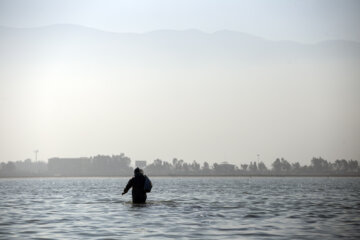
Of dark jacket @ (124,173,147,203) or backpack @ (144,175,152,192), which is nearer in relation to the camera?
dark jacket @ (124,173,147,203)

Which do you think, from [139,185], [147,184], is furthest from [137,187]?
[147,184]

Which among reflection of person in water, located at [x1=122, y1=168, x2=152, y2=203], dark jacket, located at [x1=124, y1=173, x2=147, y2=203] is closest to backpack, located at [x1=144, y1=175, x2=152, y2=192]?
reflection of person in water, located at [x1=122, y1=168, x2=152, y2=203]

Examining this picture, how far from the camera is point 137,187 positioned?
38469mm

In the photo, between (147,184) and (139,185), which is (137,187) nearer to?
(139,185)

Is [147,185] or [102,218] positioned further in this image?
[147,185]

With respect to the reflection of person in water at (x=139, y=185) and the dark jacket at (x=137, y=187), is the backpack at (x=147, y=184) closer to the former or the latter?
the reflection of person in water at (x=139, y=185)

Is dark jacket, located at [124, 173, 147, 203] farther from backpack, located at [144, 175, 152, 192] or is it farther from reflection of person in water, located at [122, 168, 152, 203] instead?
backpack, located at [144, 175, 152, 192]

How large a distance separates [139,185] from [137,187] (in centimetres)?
36

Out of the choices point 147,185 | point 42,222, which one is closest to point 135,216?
point 42,222

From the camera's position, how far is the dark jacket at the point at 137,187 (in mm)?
37409

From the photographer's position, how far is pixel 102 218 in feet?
95.9

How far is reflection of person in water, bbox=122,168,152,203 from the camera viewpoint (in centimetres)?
3747

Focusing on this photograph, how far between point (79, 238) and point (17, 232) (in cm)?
380

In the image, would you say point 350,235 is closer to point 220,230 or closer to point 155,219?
point 220,230
